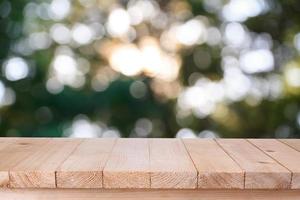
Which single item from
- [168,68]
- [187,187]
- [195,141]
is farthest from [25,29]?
[187,187]

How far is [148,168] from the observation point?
0.88m

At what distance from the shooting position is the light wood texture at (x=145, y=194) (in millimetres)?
904

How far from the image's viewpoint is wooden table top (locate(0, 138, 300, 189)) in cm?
86

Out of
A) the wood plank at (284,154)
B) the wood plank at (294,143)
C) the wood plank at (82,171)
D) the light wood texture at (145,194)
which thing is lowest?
the light wood texture at (145,194)

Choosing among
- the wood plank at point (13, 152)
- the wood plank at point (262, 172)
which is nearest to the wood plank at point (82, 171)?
the wood plank at point (13, 152)

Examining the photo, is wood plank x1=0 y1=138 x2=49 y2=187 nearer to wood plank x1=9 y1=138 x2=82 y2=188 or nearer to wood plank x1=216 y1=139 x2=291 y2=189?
wood plank x1=9 y1=138 x2=82 y2=188

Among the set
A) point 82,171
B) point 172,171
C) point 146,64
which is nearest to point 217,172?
point 172,171

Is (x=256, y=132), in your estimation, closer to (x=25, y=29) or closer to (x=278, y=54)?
(x=278, y=54)

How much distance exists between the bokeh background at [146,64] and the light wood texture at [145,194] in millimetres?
1154

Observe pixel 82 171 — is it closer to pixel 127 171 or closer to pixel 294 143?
pixel 127 171

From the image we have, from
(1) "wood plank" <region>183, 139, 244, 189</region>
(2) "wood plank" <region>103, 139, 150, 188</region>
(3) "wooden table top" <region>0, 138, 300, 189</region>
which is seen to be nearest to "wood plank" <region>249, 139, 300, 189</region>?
(3) "wooden table top" <region>0, 138, 300, 189</region>

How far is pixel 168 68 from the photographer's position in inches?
80.4

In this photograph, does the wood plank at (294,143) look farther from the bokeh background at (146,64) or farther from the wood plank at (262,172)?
the bokeh background at (146,64)

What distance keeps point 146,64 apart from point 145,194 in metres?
1.19
